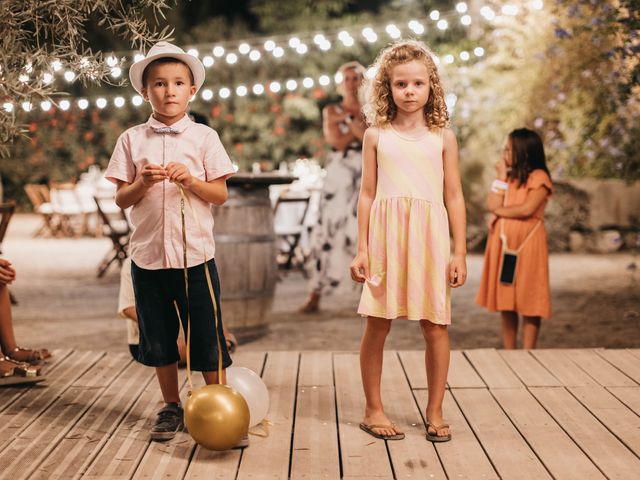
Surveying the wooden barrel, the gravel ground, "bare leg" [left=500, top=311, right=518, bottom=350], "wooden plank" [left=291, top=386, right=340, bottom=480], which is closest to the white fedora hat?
"wooden plank" [left=291, top=386, right=340, bottom=480]

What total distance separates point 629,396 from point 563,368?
0.48m

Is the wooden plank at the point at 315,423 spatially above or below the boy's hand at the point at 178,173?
below

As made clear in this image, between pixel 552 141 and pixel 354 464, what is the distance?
8.95 meters

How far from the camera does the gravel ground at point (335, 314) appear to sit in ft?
19.9

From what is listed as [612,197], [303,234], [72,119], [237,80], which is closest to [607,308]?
[303,234]

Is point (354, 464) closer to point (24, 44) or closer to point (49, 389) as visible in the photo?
point (49, 389)

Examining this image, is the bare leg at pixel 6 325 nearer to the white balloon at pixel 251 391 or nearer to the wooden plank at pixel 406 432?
the white balloon at pixel 251 391

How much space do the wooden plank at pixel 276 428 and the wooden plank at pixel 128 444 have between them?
37 cm

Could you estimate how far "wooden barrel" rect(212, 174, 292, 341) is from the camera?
5.35 m

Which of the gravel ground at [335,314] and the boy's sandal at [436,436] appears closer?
the boy's sandal at [436,436]

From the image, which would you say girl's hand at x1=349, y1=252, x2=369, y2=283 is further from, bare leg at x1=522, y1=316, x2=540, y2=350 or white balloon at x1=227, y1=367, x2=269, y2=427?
bare leg at x1=522, y1=316, x2=540, y2=350

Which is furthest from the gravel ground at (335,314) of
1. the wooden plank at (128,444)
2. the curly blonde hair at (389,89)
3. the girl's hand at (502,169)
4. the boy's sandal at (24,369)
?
the curly blonde hair at (389,89)

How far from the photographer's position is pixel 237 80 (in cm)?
1770

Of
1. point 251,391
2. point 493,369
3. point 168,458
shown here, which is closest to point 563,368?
point 493,369
